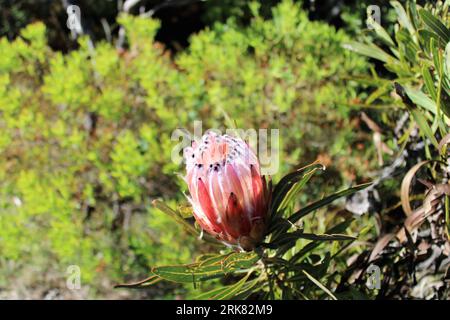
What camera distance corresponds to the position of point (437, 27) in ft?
3.78

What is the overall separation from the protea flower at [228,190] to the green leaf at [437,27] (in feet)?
1.50

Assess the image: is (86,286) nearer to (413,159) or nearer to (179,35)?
(413,159)

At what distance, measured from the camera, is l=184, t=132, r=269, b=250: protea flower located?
3.22 feet

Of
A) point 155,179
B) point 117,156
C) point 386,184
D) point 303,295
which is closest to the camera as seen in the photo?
point 303,295

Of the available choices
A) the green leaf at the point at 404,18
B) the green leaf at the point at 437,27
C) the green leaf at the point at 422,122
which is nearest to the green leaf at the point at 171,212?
the green leaf at the point at 422,122

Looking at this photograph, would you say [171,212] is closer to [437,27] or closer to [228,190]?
[228,190]

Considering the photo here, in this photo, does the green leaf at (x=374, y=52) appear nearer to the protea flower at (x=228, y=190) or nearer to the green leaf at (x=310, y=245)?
the green leaf at (x=310, y=245)

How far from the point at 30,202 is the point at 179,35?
2.59 metres

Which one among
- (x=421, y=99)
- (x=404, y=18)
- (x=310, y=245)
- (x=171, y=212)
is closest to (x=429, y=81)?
(x=421, y=99)

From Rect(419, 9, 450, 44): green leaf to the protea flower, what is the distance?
459 millimetres

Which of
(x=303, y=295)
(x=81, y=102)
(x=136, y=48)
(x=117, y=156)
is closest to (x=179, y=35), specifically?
(x=136, y=48)

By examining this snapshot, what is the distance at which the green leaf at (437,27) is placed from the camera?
3.68 ft

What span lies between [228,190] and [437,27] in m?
0.57

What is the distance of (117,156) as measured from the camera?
2.15m
